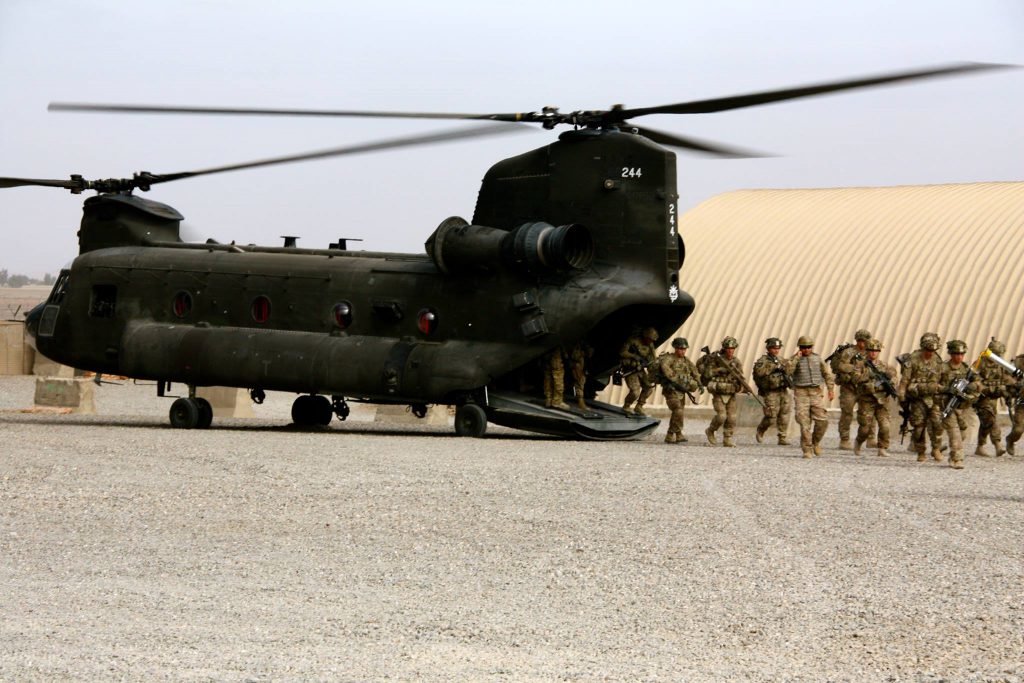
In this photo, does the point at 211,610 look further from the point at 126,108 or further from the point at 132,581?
the point at 126,108

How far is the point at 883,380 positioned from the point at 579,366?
4062 mm

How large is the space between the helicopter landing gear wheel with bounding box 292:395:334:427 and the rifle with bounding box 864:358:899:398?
27.9 ft

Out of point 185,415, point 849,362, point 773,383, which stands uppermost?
point 849,362

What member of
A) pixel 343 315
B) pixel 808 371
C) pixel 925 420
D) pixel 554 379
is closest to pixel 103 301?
pixel 343 315

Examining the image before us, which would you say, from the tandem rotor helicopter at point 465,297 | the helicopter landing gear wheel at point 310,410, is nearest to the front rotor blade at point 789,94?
the tandem rotor helicopter at point 465,297

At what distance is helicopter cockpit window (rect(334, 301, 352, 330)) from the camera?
2171 cm

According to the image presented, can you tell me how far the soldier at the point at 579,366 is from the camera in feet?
68.1

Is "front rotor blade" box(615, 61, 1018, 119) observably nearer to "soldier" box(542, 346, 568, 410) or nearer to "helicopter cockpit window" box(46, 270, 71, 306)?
"soldier" box(542, 346, 568, 410)

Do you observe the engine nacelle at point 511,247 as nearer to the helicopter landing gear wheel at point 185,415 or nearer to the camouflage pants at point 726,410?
the camouflage pants at point 726,410

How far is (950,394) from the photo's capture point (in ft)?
59.5

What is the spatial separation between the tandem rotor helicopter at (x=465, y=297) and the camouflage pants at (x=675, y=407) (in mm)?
308

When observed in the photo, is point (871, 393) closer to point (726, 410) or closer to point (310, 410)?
point (726, 410)

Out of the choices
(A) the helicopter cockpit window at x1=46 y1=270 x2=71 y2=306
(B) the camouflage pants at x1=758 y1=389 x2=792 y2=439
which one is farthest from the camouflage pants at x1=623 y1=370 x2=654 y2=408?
(A) the helicopter cockpit window at x1=46 y1=270 x2=71 y2=306

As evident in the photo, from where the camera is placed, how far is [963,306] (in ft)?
106
